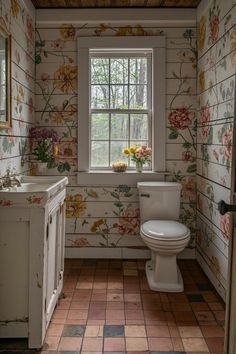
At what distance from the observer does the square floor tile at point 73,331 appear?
2.01 meters

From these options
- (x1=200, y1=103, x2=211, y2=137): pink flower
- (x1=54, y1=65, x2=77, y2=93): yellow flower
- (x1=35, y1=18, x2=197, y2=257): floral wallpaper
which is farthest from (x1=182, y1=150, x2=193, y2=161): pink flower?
(x1=54, y1=65, x2=77, y2=93): yellow flower

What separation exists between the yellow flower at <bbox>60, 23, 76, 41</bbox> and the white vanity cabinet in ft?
6.51

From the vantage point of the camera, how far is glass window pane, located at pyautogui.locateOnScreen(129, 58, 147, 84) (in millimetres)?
3295

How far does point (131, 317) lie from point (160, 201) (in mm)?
1090

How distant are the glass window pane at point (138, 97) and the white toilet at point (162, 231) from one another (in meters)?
0.82

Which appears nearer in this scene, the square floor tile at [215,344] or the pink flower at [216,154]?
the square floor tile at [215,344]

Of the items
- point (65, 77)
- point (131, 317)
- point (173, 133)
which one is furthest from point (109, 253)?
point (65, 77)

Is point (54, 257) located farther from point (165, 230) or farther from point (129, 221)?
point (129, 221)

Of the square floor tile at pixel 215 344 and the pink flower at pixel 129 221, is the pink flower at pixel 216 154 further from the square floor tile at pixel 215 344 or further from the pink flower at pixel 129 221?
the square floor tile at pixel 215 344

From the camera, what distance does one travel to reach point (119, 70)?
3303 mm

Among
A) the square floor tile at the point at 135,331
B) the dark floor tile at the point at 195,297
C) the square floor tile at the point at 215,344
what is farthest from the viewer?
the dark floor tile at the point at 195,297

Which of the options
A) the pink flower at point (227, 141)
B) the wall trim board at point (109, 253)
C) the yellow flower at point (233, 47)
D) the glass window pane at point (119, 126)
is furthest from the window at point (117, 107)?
the yellow flower at point (233, 47)

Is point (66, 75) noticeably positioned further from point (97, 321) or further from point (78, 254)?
point (97, 321)

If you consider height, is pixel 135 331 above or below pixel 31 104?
below
